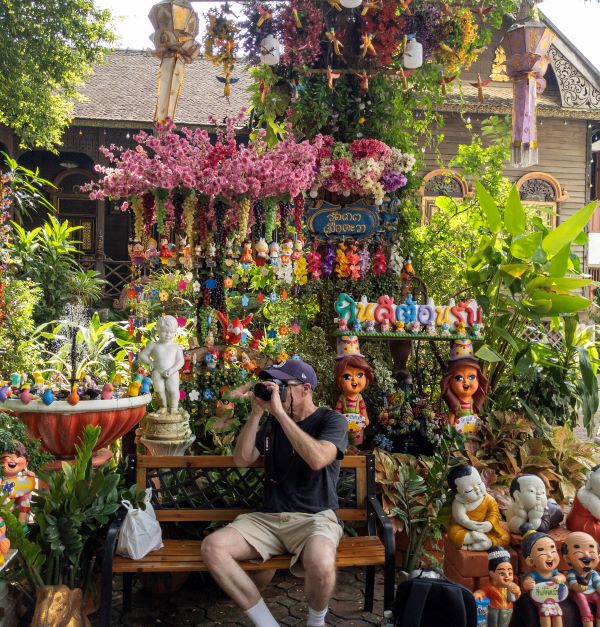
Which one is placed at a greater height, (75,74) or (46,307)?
(75,74)

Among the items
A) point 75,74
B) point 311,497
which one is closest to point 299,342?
point 311,497

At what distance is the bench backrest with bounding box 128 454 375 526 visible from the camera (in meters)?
3.91

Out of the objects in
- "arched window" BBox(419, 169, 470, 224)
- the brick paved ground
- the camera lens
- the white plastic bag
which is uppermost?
"arched window" BBox(419, 169, 470, 224)

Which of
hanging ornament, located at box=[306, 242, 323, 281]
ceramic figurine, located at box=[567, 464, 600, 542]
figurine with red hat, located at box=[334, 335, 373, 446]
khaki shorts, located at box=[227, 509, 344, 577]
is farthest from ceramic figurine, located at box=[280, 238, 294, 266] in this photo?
ceramic figurine, located at box=[567, 464, 600, 542]

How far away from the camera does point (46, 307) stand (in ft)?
38.2

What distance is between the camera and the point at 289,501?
3.69 meters

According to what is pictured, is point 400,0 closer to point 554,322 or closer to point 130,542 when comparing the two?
point 554,322

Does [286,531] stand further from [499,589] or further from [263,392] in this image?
[499,589]

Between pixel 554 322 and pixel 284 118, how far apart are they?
301 cm

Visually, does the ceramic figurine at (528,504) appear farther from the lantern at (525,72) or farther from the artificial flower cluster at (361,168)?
the lantern at (525,72)

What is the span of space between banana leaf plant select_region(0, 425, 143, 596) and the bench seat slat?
23 centimetres

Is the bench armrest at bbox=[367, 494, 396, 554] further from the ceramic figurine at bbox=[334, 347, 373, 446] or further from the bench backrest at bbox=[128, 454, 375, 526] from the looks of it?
the ceramic figurine at bbox=[334, 347, 373, 446]

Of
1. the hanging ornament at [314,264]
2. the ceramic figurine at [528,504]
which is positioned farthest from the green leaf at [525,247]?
the ceramic figurine at [528,504]

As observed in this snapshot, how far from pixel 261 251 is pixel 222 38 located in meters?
1.90
